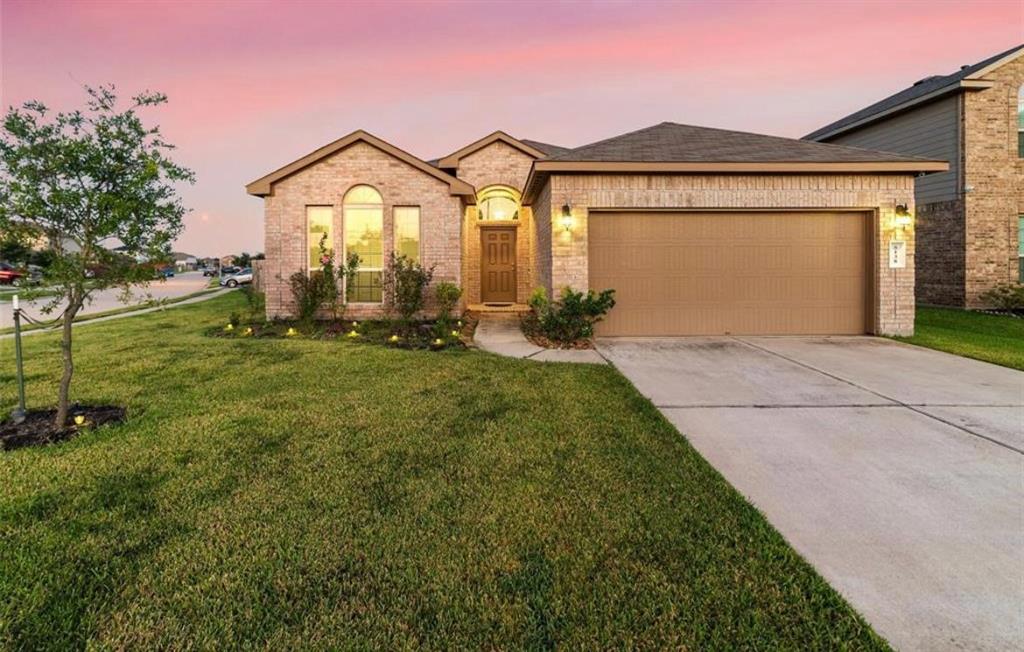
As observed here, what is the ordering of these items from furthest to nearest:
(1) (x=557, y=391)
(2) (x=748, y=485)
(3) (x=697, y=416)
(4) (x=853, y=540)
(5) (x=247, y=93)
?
1. (5) (x=247, y=93)
2. (1) (x=557, y=391)
3. (3) (x=697, y=416)
4. (2) (x=748, y=485)
5. (4) (x=853, y=540)

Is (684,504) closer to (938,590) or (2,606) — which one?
(938,590)

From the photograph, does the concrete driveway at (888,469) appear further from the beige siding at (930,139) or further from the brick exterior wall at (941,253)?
the beige siding at (930,139)

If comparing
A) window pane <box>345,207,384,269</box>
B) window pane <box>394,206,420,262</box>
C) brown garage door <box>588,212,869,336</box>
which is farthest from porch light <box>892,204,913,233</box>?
window pane <box>345,207,384,269</box>

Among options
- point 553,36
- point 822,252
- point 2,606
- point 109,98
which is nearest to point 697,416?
point 2,606

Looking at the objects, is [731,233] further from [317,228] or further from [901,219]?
[317,228]

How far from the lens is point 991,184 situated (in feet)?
39.7

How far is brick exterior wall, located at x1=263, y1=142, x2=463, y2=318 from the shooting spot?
10.6 meters

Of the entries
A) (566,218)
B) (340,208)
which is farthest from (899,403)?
(340,208)

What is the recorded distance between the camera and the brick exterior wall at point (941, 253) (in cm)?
1236

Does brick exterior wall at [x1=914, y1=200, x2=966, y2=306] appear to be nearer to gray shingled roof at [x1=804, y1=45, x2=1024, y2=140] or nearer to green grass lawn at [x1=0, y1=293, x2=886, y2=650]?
gray shingled roof at [x1=804, y1=45, x2=1024, y2=140]

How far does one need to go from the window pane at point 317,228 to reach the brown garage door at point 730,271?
5989 mm

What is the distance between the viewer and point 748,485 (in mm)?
2941

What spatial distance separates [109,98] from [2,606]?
3.94 metres

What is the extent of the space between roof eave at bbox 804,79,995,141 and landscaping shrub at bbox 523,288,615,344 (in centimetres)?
1147
